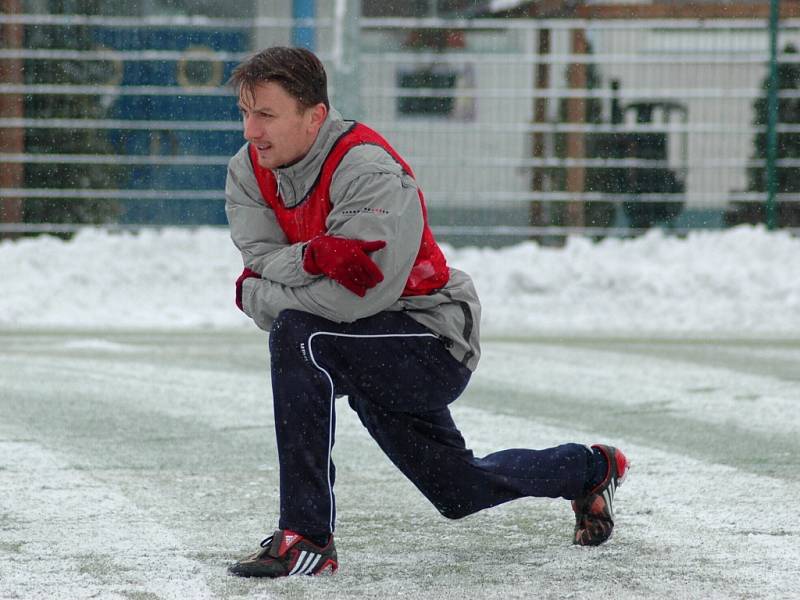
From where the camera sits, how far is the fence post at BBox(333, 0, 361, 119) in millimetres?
12859

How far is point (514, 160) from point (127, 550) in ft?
32.8

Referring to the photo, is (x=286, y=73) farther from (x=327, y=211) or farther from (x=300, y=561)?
(x=300, y=561)

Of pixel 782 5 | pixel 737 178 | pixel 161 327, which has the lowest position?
pixel 161 327

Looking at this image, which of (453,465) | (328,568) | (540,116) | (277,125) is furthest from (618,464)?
(540,116)

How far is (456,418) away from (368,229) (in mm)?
3035

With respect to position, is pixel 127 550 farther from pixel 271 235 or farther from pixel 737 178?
pixel 737 178

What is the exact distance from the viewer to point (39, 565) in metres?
4.00

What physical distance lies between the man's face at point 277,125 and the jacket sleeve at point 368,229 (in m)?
0.13

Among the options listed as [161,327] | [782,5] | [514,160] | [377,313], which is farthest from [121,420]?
[782,5]

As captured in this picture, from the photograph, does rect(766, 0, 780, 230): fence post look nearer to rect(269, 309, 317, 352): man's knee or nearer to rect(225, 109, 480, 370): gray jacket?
rect(225, 109, 480, 370): gray jacket

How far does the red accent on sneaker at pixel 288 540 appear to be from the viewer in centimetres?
386

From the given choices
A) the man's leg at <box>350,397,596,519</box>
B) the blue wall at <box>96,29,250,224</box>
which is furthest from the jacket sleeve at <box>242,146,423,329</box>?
the blue wall at <box>96,29,250,224</box>

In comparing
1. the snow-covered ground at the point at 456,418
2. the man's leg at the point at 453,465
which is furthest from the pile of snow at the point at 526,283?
the man's leg at the point at 453,465

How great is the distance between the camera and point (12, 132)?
13.5 m
